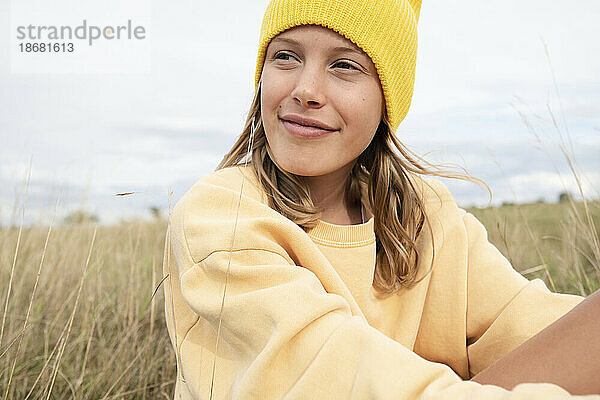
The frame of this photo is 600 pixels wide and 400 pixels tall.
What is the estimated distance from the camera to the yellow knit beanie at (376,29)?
175cm

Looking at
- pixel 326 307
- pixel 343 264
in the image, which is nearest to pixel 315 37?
pixel 343 264

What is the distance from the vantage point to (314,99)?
64.9 inches

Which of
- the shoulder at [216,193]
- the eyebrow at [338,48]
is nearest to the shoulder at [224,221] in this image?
the shoulder at [216,193]

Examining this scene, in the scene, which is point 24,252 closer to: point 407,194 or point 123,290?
point 123,290

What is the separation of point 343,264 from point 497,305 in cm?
48

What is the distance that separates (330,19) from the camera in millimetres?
1730

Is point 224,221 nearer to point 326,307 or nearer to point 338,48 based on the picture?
point 326,307

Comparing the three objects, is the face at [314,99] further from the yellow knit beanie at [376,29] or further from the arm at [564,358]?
the arm at [564,358]

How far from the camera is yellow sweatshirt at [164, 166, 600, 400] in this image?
111 cm

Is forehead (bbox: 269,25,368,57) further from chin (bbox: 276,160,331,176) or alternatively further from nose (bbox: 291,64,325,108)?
chin (bbox: 276,160,331,176)

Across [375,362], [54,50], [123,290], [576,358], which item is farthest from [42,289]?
[576,358]

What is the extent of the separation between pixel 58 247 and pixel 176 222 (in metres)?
2.29

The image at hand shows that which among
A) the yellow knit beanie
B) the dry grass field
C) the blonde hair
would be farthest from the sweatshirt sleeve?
the yellow knit beanie

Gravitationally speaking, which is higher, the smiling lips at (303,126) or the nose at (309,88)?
the nose at (309,88)
